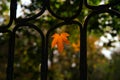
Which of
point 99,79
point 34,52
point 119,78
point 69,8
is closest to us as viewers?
point 69,8

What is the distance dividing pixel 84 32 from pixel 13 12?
1.23 ft

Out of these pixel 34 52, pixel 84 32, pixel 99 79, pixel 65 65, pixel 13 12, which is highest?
pixel 13 12

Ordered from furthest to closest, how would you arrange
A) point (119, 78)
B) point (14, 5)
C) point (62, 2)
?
1. point (119, 78)
2. point (62, 2)
3. point (14, 5)

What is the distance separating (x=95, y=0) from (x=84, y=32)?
0.36 meters

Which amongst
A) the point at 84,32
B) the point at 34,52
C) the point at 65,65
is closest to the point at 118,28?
the point at 84,32

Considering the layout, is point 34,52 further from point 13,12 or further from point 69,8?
point 13,12

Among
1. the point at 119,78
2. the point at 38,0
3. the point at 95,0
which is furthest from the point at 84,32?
the point at 119,78

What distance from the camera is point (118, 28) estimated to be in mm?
1814

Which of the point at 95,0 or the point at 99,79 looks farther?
the point at 99,79

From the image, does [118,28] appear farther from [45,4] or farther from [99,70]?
[99,70]

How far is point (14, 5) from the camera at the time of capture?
149 cm

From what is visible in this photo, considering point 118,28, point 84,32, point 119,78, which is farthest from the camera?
point 119,78

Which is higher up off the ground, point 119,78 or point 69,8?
point 69,8

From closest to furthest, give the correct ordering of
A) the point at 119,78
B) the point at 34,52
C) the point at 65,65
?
the point at 34,52 → the point at 65,65 → the point at 119,78
